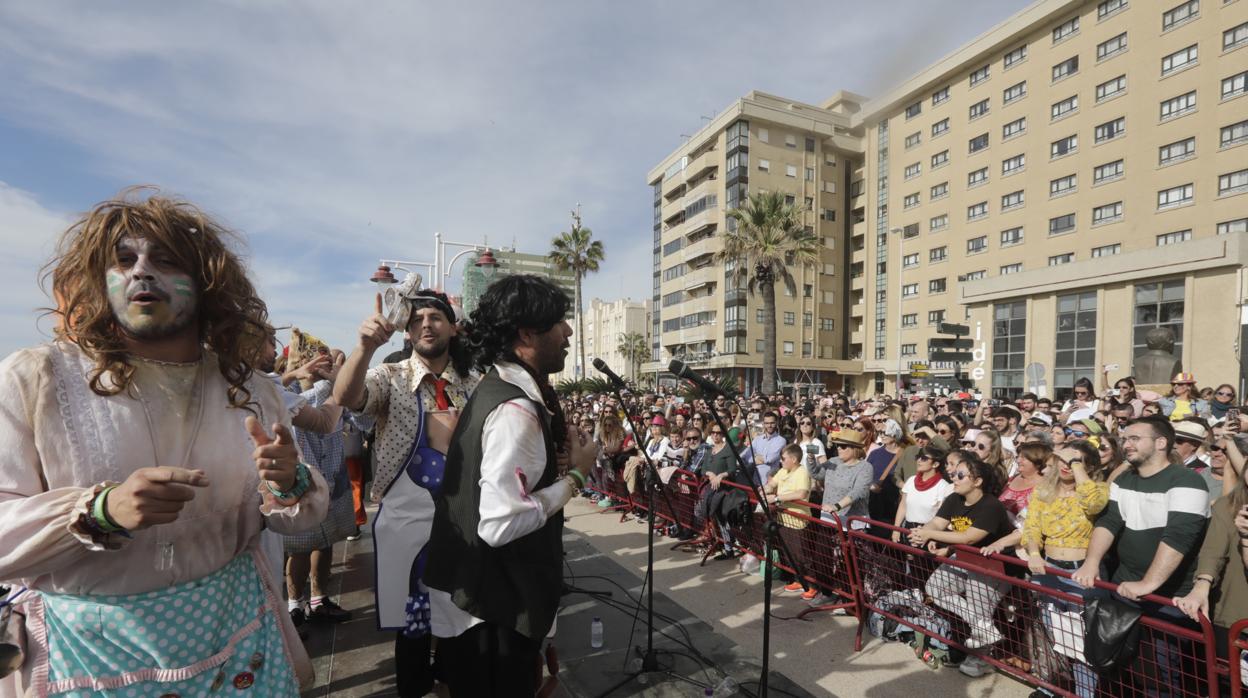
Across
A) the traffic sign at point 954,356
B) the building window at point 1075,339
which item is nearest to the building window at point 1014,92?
the building window at point 1075,339

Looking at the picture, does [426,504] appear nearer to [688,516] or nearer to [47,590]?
[47,590]

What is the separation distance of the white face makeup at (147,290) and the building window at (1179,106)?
41.0 metres

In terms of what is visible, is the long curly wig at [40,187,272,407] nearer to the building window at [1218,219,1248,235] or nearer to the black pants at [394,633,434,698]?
the black pants at [394,633,434,698]

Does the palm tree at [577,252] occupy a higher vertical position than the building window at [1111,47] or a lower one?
lower

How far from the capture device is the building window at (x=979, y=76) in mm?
39531

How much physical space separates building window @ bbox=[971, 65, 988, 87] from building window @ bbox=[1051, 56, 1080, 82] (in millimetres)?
4708

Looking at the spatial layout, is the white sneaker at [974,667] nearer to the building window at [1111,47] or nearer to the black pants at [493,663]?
the black pants at [493,663]

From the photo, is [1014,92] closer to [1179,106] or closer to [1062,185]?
[1062,185]

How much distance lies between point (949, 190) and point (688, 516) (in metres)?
42.2

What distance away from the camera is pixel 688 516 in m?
7.68

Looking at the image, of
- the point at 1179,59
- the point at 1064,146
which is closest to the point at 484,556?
the point at 1179,59

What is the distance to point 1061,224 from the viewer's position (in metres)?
34.4

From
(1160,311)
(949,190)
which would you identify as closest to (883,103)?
(949,190)

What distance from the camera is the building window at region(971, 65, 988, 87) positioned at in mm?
39531
